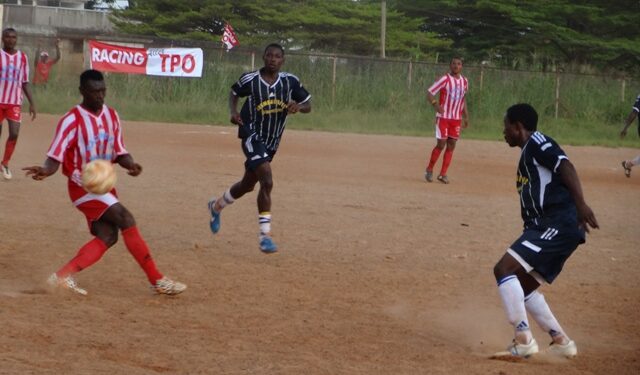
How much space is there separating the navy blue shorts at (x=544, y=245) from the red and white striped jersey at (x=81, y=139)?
3.21 m

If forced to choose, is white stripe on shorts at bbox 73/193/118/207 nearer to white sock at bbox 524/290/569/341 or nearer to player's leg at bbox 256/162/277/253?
player's leg at bbox 256/162/277/253

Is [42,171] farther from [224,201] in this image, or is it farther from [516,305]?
[516,305]

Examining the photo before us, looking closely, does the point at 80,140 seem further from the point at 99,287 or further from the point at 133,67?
the point at 133,67

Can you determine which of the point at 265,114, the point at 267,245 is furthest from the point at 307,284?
the point at 265,114

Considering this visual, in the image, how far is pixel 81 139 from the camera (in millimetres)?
7926

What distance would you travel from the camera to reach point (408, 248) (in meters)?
11.0

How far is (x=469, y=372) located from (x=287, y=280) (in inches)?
119

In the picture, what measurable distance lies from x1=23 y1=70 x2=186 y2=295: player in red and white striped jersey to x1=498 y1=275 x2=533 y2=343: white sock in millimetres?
2654

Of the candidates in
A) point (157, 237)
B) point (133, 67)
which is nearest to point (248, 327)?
point (157, 237)

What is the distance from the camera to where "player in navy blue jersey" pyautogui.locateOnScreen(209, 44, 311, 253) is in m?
10.2

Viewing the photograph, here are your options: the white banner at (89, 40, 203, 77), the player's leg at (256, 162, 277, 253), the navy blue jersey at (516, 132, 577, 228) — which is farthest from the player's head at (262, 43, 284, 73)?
the white banner at (89, 40, 203, 77)

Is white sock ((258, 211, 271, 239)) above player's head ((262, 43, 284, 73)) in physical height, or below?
below

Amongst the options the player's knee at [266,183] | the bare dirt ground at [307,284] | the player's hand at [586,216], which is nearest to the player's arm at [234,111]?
the player's knee at [266,183]

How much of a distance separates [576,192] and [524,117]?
0.67 meters
